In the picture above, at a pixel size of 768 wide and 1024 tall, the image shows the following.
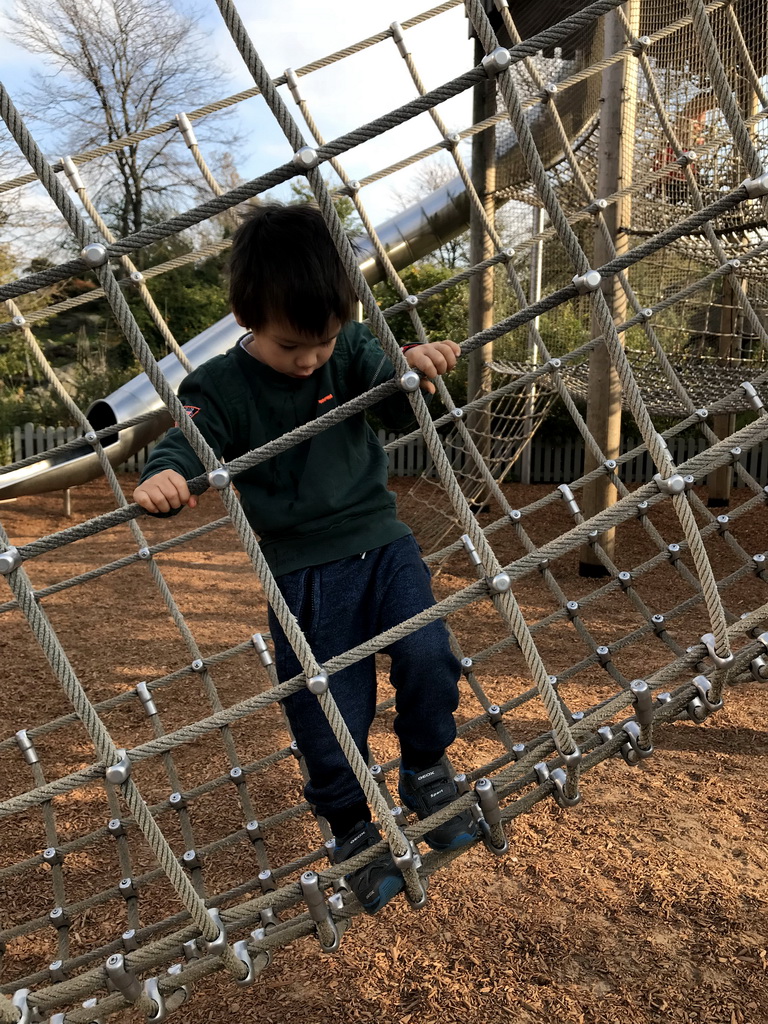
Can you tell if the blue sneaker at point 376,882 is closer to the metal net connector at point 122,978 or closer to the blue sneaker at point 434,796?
the blue sneaker at point 434,796

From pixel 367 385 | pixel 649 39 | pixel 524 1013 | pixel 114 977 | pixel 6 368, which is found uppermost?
pixel 6 368

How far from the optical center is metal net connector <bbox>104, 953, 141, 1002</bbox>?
1.14 metres

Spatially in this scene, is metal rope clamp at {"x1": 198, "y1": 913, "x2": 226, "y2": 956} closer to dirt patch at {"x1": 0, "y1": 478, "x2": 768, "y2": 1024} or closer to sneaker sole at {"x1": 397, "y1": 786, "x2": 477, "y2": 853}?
sneaker sole at {"x1": 397, "y1": 786, "x2": 477, "y2": 853}

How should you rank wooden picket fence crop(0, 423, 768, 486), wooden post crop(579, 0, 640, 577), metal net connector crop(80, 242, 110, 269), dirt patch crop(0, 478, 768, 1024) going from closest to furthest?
1. metal net connector crop(80, 242, 110, 269)
2. dirt patch crop(0, 478, 768, 1024)
3. wooden post crop(579, 0, 640, 577)
4. wooden picket fence crop(0, 423, 768, 486)

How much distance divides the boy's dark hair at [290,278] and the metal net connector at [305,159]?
147mm

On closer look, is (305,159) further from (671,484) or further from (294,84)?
(294,84)

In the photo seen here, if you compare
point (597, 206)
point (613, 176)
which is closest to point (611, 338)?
point (597, 206)

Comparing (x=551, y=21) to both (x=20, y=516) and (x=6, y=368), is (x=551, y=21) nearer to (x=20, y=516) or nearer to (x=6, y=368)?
(x=20, y=516)

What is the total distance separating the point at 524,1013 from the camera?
156cm

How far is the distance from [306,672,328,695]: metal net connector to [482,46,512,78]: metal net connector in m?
0.83

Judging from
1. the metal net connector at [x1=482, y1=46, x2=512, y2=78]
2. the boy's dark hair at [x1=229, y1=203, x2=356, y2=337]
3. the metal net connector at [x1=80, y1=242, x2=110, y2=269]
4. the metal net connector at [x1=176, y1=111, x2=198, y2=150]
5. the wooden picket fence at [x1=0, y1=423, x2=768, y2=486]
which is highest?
the metal net connector at [x1=176, y1=111, x2=198, y2=150]

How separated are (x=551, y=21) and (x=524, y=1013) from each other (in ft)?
18.0

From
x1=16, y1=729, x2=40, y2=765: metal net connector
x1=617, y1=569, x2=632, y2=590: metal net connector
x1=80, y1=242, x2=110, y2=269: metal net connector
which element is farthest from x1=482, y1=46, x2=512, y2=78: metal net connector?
x1=16, y1=729, x2=40, y2=765: metal net connector

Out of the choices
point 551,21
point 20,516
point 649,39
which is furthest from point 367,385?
point 20,516
